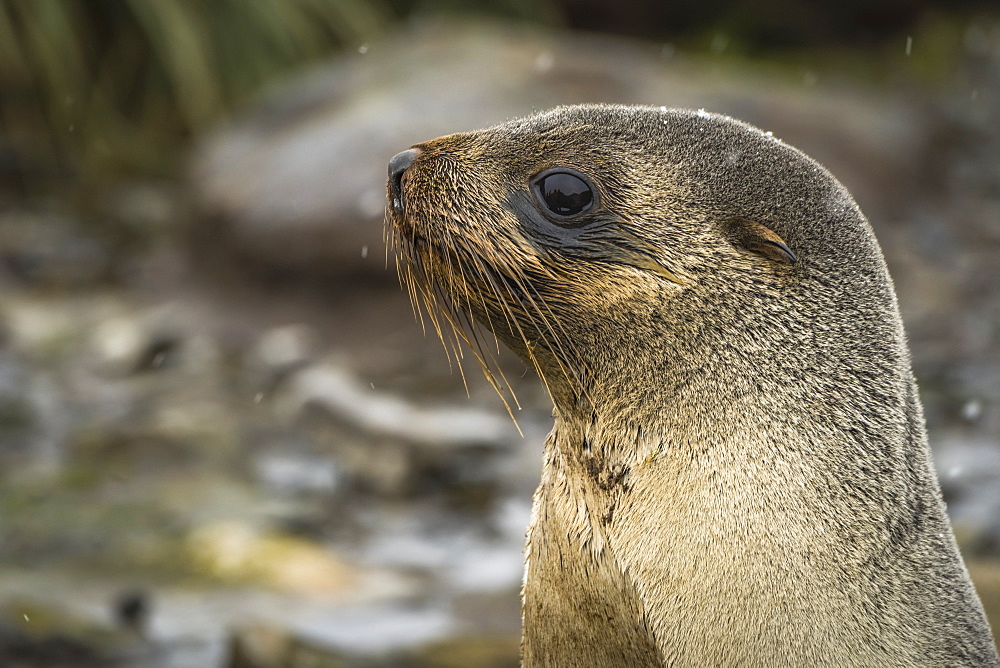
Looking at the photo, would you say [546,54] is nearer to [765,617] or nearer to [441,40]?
[441,40]

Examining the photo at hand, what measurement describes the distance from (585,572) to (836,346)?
0.76m

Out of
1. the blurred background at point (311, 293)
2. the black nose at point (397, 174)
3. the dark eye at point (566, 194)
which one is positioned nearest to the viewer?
the dark eye at point (566, 194)

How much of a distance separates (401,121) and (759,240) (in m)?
6.66

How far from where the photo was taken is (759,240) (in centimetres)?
277

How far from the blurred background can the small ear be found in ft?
3.70

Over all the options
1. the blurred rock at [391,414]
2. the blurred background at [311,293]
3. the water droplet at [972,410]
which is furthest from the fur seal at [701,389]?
the water droplet at [972,410]

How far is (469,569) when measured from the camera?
17.3 ft

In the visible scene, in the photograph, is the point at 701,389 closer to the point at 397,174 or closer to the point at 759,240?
the point at 759,240

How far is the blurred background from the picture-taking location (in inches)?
195

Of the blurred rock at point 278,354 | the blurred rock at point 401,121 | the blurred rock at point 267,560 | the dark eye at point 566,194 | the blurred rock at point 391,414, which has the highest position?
the blurred rock at point 401,121

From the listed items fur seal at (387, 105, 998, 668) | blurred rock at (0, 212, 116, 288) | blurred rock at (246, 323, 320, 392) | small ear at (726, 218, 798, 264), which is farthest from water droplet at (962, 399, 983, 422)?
blurred rock at (0, 212, 116, 288)

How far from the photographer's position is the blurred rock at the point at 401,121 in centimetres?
872

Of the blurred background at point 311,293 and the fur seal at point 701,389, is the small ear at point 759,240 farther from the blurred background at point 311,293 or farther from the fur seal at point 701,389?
the blurred background at point 311,293

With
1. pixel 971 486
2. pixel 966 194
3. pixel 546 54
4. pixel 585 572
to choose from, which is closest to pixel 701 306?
pixel 585 572
